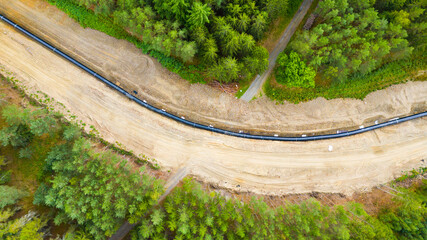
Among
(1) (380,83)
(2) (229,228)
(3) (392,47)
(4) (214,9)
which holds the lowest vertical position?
(2) (229,228)

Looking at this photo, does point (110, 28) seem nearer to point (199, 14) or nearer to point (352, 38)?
point (199, 14)

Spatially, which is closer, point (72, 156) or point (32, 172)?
point (72, 156)

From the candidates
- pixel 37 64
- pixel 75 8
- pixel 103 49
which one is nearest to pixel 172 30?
pixel 103 49

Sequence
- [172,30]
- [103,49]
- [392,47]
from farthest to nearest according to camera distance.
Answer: [103,49] < [392,47] < [172,30]

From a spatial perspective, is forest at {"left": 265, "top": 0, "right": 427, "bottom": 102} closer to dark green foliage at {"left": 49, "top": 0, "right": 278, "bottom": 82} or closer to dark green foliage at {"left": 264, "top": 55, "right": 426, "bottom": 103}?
dark green foliage at {"left": 264, "top": 55, "right": 426, "bottom": 103}

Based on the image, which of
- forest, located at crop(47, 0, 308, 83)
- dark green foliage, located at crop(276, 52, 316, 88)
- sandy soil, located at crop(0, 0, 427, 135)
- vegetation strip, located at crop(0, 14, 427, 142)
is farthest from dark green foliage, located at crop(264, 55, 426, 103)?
forest, located at crop(47, 0, 308, 83)

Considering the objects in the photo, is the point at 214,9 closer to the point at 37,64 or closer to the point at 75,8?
the point at 75,8

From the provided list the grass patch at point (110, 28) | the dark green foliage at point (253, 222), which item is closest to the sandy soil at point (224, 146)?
the dark green foliage at point (253, 222)
